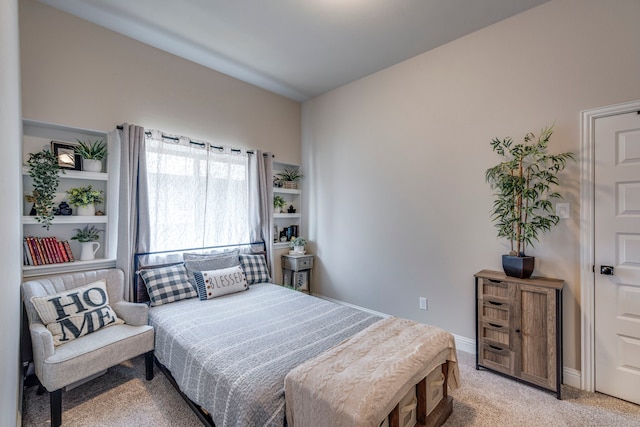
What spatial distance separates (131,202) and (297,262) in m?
2.23

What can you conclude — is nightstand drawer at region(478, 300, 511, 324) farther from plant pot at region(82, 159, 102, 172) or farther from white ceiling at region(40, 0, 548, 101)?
plant pot at region(82, 159, 102, 172)

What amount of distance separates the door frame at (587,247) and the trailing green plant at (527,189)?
0.15m

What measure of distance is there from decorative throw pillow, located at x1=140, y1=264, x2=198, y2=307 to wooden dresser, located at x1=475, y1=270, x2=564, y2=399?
287 cm

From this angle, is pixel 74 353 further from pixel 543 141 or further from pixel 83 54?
pixel 543 141

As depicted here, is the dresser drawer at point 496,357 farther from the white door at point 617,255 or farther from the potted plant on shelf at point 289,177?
the potted plant on shelf at point 289,177

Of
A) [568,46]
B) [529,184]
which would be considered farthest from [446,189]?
[568,46]

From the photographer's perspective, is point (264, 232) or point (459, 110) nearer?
point (459, 110)

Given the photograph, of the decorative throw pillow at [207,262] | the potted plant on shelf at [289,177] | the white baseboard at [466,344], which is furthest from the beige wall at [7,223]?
the white baseboard at [466,344]

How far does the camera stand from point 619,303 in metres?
2.17

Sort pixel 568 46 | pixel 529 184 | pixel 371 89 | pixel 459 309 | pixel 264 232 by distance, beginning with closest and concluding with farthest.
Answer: pixel 568 46 → pixel 529 184 → pixel 459 309 → pixel 371 89 → pixel 264 232

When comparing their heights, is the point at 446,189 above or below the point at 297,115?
below

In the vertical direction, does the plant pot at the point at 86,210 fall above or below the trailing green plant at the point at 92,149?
below

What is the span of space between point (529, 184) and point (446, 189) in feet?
2.38

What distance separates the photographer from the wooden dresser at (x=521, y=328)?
220 cm
